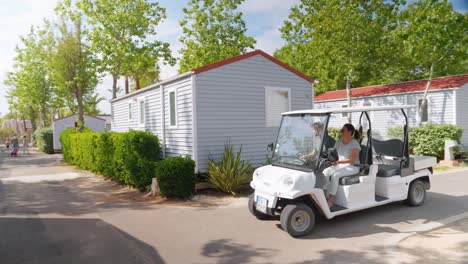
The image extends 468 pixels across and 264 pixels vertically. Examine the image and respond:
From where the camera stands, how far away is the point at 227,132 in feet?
34.9

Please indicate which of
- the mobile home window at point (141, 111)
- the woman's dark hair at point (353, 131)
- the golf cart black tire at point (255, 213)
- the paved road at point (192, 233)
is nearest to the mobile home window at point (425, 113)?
the paved road at point (192, 233)

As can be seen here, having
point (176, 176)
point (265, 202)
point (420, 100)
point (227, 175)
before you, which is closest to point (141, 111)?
point (176, 176)

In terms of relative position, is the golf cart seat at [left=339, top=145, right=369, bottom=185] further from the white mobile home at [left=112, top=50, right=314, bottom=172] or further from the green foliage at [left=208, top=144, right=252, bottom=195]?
the white mobile home at [left=112, top=50, right=314, bottom=172]

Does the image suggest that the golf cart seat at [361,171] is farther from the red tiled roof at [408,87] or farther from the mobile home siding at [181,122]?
the red tiled roof at [408,87]

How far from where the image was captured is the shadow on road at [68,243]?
496cm

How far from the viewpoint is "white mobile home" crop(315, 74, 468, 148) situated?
54.4 feet

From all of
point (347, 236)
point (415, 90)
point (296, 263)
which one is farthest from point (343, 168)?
point (415, 90)

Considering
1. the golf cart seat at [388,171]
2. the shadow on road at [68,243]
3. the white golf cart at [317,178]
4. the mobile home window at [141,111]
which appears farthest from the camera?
the mobile home window at [141,111]

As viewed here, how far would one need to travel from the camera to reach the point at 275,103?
11.8m

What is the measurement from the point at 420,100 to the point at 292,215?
632 inches

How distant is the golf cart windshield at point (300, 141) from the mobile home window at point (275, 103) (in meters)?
4.69

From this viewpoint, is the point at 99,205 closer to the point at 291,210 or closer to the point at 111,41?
the point at 291,210

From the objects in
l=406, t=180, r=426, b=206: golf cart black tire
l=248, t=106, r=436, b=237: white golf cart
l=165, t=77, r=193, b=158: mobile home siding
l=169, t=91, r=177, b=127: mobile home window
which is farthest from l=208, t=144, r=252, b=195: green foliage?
l=406, t=180, r=426, b=206: golf cart black tire

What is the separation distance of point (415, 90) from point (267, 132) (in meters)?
11.4
